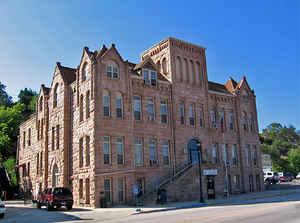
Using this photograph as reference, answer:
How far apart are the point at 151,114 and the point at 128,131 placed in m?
3.80

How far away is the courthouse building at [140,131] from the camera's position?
27844mm

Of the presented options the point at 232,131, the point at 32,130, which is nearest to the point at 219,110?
the point at 232,131

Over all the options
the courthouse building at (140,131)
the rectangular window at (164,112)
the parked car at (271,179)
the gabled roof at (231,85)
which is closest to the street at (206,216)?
the courthouse building at (140,131)

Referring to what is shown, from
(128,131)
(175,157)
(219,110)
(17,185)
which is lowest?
(17,185)

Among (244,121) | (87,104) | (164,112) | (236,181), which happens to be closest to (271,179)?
(244,121)

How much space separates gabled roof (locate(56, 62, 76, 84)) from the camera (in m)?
33.9

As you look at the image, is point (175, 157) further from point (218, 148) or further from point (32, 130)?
point (32, 130)

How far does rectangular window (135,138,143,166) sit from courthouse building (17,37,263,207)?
9 centimetres

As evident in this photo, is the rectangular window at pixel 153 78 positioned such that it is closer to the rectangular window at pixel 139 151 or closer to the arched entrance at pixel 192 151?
the rectangular window at pixel 139 151

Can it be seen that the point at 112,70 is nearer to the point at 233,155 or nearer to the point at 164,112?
the point at 164,112

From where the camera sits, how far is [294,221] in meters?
Answer: 12.8

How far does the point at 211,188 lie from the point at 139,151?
26.4 feet

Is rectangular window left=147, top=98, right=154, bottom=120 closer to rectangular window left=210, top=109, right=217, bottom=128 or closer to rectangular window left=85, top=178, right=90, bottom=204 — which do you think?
rectangular window left=85, top=178, right=90, bottom=204

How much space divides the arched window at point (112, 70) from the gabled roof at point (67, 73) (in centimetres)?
643
